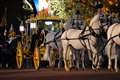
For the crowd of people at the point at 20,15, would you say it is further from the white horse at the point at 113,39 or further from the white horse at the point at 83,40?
the white horse at the point at 113,39

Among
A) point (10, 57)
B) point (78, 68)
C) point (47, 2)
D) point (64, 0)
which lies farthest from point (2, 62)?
point (47, 2)

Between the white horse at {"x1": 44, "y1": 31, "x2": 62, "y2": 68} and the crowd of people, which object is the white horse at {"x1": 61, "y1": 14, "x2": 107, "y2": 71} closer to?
the crowd of people

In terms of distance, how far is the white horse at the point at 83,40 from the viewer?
26.0m

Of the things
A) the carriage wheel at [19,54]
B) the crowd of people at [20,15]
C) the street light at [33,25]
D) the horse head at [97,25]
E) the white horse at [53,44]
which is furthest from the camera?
the street light at [33,25]

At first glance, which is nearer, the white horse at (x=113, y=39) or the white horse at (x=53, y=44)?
the white horse at (x=113, y=39)

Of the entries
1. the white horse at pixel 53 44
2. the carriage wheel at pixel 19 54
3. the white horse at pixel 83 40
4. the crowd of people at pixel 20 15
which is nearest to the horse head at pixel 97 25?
the white horse at pixel 83 40

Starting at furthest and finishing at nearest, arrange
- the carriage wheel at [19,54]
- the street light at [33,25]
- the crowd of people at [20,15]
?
the street light at [33,25], the crowd of people at [20,15], the carriage wheel at [19,54]

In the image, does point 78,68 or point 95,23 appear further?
point 78,68

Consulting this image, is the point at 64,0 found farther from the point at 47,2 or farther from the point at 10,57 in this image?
the point at 10,57

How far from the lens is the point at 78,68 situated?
2911 cm

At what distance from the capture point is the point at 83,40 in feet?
87.1

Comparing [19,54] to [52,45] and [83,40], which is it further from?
[83,40]

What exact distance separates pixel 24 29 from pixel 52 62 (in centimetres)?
545

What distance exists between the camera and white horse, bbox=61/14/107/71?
2595 cm
